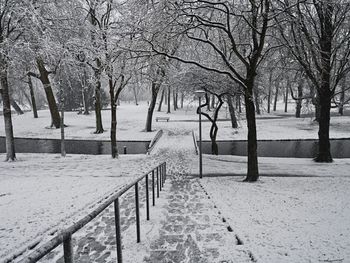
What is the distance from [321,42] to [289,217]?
402 inches

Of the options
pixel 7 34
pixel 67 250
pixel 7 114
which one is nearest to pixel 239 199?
pixel 67 250

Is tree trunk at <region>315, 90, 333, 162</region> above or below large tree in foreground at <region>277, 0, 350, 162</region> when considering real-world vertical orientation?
below

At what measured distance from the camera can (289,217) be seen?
5910mm

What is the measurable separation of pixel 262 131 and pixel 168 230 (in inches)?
998

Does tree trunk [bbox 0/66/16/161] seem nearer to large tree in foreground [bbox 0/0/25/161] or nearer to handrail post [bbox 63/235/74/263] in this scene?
large tree in foreground [bbox 0/0/25/161]

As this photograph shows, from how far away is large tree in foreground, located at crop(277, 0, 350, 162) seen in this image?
10914 millimetres

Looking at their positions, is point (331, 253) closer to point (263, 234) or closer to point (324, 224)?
point (263, 234)

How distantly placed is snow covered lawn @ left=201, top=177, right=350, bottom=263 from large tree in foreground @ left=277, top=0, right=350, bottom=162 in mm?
5115

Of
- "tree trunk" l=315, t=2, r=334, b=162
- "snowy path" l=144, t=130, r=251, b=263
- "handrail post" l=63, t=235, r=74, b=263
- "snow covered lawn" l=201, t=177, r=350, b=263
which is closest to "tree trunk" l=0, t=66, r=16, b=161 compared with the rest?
"snowy path" l=144, t=130, r=251, b=263

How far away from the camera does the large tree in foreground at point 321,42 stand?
430 inches

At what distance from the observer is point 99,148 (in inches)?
854

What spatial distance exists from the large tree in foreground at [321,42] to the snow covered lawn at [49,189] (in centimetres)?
852

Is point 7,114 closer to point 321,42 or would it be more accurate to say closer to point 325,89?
point 321,42

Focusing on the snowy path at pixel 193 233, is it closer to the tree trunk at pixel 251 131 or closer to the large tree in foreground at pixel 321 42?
the tree trunk at pixel 251 131
